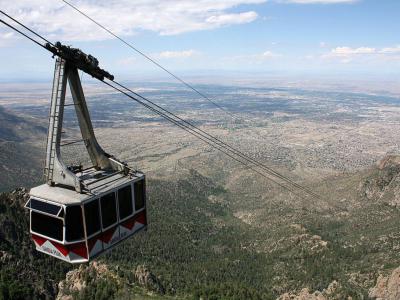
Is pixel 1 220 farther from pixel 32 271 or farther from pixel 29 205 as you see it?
pixel 29 205

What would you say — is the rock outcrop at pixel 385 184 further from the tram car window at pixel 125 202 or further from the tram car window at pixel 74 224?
the tram car window at pixel 74 224

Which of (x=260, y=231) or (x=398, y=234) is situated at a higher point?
(x=398, y=234)

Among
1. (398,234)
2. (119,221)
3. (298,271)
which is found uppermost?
(119,221)

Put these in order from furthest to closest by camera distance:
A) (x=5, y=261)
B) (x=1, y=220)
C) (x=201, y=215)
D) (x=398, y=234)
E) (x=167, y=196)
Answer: (x=167, y=196), (x=201, y=215), (x=398, y=234), (x=1, y=220), (x=5, y=261)

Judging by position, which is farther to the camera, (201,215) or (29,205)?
(201,215)

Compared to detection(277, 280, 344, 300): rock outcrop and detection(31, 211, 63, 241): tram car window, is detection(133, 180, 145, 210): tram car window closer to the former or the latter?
detection(31, 211, 63, 241): tram car window

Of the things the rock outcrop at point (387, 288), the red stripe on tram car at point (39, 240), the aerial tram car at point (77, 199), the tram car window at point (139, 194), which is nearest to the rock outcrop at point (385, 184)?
the rock outcrop at point (387, 288)

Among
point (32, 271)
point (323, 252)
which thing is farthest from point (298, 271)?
point (32, 271)

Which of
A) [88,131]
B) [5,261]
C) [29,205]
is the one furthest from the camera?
[5,261]

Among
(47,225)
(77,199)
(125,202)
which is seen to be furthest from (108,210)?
(47,225)

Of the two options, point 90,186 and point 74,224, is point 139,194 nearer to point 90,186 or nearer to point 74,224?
point 90,186
